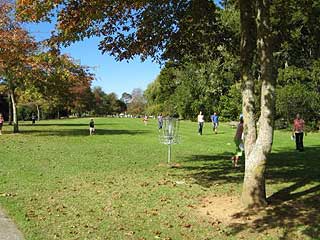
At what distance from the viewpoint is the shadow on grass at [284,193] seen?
775 cm

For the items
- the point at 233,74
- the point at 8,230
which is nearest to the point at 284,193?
the point at 8,230

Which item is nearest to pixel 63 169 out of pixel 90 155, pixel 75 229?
pixel 90 155

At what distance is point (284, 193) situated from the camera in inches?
416

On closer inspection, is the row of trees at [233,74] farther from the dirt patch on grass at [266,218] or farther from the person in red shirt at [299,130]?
the dirt patch on grass at [266,218]

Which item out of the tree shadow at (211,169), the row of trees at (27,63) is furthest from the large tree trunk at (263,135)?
the row of trees at (27,63)

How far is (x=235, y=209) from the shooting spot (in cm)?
901

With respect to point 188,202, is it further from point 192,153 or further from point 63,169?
point 192,153

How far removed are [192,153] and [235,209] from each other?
11.3m

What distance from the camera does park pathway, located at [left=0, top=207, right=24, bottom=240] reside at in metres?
7.13

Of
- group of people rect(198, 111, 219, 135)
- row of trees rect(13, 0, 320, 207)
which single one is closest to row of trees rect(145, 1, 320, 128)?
row of trees rect(13, 0, 320, 207)

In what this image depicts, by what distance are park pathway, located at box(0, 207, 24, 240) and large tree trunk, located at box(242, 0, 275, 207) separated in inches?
167

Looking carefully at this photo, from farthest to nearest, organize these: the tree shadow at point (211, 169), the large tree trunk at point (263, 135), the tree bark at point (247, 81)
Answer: the tree shadow at point (211, 169) → the tree bark at point (247, 81) → the large tree trunk at point (263, 135)

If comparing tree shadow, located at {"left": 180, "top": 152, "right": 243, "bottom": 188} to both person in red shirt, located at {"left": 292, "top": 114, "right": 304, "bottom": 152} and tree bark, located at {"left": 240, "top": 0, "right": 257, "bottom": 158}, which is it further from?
person in red shirt, located at {"left": 292, "top": 114, "right": 304, "bottom": 152}

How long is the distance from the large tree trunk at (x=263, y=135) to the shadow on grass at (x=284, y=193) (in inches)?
15.1
